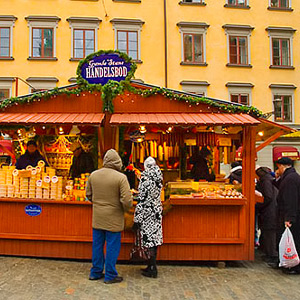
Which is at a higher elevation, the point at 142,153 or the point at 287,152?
the point at 287,152

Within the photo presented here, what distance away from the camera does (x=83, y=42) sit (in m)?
18.2

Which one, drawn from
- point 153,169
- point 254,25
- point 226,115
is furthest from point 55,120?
point 254,25

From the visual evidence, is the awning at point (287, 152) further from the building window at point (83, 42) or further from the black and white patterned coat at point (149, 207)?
the black and white patterned coat at point (149, 207)

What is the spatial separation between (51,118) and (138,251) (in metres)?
2.85

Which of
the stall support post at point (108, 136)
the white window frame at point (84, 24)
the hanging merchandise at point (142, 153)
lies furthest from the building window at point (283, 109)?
the stall support post at point (108, 136)

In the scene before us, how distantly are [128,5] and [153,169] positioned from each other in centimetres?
1586

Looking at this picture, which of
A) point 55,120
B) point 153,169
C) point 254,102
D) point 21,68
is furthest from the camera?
point 254,102

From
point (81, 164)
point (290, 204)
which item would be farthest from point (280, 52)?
point (290, 204)

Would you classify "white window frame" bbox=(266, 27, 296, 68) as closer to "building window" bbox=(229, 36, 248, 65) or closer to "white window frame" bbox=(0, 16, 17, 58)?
"building window" bbox=(229, 36, 248, 65)

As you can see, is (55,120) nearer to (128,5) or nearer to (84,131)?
(84,131)

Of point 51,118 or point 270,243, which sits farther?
point 270,243

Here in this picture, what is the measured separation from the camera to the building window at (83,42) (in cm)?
1817

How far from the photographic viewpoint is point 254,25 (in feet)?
63.7

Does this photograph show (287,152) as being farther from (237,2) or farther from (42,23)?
(42,23)
